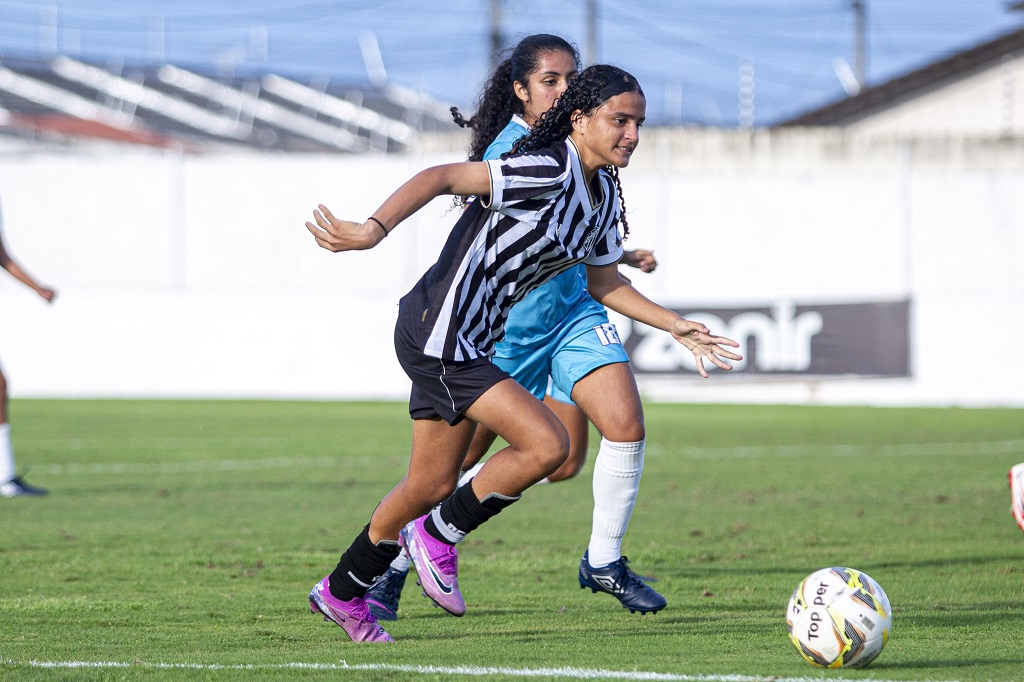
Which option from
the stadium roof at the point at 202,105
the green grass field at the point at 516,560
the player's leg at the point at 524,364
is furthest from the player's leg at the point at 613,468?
the stadium roof at the point at 202,105

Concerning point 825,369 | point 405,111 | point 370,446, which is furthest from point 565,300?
point 405,111

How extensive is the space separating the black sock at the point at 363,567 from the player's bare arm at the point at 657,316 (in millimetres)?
1229

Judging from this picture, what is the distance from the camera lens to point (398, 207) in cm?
419

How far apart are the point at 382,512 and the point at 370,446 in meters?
8.69

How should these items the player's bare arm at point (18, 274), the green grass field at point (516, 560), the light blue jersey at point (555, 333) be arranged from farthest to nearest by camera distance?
the player's bare arm at point (18, 274) → the light blue jersey at point (555, 333) → the green grass field at point (516, 560)

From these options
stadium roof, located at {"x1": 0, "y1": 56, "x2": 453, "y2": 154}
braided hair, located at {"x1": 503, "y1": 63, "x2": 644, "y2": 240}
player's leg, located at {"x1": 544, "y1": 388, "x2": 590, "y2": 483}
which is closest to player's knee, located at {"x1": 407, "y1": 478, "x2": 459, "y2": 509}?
braided hair, located at {"x1": 503, "y1": 63, "x2": 644, "y2": 240}

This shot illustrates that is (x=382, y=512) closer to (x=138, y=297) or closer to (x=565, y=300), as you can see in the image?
(x=565, y=300)

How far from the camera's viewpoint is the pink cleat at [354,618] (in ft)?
15.6

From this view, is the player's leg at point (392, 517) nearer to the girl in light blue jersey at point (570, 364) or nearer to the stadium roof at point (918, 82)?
the girl in light blue jersey at point (570, 364)

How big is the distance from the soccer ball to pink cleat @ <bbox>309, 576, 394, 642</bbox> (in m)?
1.46

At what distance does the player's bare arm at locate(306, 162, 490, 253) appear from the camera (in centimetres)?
403

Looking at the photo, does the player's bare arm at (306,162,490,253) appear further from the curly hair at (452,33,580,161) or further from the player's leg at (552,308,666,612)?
the curly hair at (452,33,580,161)

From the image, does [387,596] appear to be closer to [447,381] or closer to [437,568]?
[437,568]

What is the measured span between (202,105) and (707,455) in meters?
37.7
